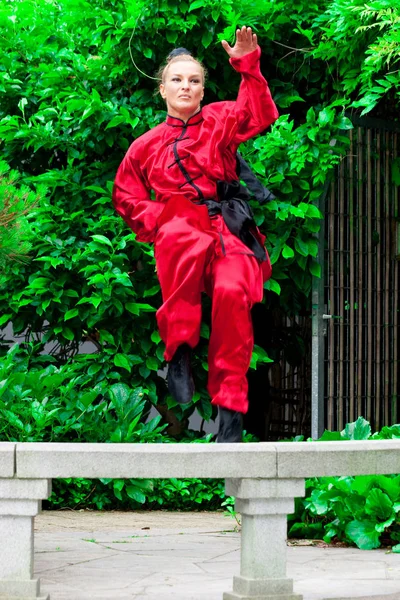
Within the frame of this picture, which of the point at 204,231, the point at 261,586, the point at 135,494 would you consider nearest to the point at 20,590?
the point at 261,586

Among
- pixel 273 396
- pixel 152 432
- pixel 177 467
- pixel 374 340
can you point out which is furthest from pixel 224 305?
pixel 273 396

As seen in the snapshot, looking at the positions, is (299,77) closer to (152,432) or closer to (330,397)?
(330,397)

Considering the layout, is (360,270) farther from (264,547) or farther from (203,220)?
(264,547)

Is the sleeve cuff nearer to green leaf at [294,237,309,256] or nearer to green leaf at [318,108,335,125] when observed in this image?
green leaf at [318,108,335,125]

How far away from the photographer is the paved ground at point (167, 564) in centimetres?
425

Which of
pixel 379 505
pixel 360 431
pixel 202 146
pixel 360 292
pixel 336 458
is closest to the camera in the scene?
pixel 336 458

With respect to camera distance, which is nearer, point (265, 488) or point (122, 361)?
point (265, 488)

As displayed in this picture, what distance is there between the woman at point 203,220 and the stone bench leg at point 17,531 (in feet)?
2.76

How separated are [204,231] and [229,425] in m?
0.86

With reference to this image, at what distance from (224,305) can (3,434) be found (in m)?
3.10

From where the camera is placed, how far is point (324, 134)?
713 centimetres

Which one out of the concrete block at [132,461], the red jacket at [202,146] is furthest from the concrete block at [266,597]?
the red jacket at [202,146]

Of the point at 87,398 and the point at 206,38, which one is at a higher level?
the point at 206,38

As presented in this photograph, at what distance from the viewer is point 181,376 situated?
4.42 metres
